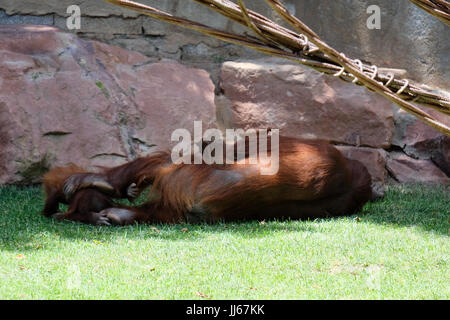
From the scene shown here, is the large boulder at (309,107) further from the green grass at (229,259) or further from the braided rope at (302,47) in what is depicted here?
the braided rope at (302,47)

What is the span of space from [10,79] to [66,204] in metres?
1.10

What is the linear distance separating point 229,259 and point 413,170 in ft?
8.56

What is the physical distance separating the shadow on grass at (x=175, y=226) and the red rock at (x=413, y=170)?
0.43 meters

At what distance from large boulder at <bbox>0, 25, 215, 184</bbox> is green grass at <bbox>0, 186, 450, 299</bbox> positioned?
59cm

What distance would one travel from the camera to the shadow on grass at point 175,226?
139 inches

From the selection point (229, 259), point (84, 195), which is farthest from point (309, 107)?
point (229, 259)

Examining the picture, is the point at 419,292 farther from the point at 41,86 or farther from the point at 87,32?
the point at 87,32

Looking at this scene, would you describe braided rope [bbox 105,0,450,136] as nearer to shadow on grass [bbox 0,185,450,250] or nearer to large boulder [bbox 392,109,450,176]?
shadow on grass [bbox 0,185,450,250]

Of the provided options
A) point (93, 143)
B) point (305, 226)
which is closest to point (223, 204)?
point (305, 226)

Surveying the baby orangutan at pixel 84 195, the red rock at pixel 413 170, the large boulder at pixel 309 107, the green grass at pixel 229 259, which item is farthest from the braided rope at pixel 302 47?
the red rock at pixel 413 170

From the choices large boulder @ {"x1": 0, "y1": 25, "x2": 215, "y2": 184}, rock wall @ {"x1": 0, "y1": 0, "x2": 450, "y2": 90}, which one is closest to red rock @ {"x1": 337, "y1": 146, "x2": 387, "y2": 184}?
rock wall @ {"x1": 0, "y1": 0, "x2": 450, "y2": 90}

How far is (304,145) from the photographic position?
13.9ft

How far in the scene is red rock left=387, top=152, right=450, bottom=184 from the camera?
17.0 feet

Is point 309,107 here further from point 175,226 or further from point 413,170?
point 175,226
